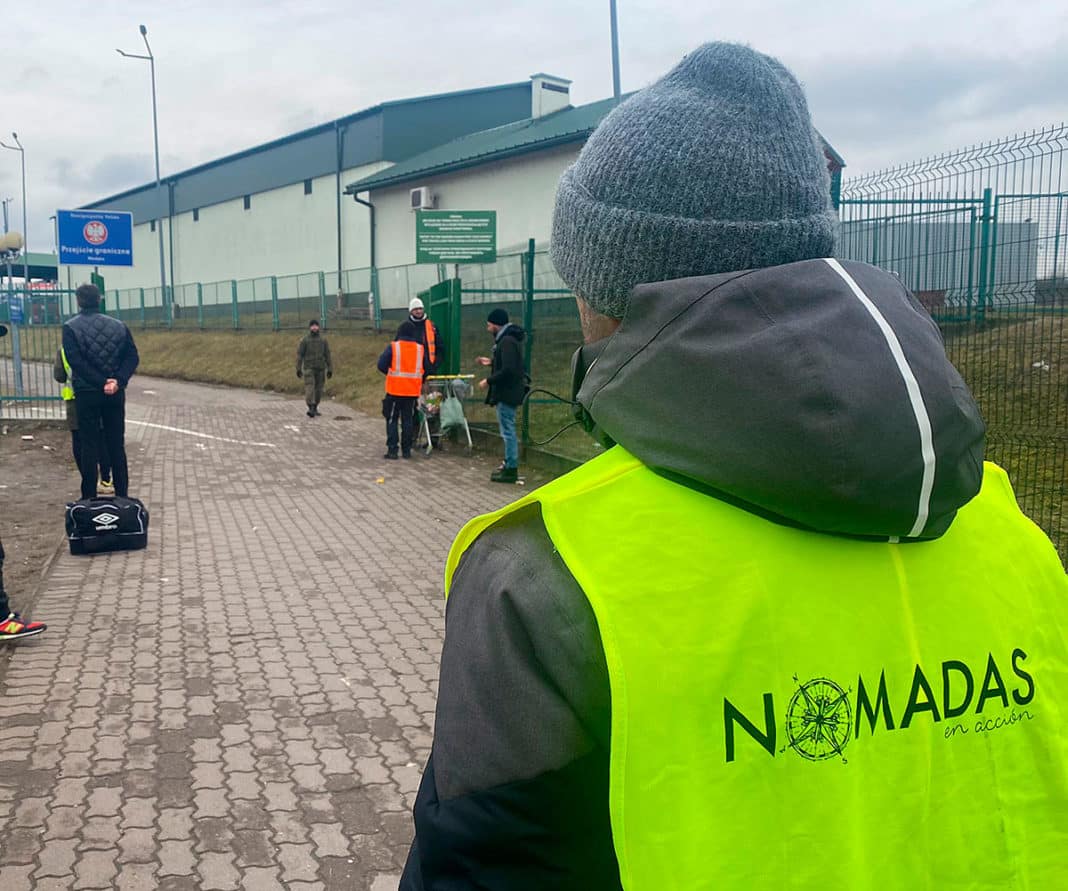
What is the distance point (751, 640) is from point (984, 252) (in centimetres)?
645

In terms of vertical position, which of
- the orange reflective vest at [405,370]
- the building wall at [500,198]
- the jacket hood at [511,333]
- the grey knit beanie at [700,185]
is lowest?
the orange reflective vest at [405,370]

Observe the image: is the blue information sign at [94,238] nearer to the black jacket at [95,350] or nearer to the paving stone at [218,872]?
the black jacket at [95,350]

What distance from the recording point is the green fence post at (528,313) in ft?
40.9

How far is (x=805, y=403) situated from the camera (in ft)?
3.35

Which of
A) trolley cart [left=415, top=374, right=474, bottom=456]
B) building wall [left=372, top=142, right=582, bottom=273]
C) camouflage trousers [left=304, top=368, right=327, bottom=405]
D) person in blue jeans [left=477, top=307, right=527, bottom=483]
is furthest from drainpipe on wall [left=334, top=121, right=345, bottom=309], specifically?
person in blue jeans [left=477, top=307, right=527, bottom=483]

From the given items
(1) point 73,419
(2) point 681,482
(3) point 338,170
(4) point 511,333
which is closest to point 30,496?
(1) point 73,419

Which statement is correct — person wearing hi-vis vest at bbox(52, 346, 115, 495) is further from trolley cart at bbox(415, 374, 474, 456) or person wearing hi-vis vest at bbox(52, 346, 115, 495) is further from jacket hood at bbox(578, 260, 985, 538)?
jacket hood at bbox(578, 260, 985, 538)

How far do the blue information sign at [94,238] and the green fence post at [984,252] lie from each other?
1644 centimetres

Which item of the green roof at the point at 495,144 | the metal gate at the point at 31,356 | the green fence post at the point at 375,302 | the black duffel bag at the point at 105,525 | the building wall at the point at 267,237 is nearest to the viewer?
the black duffel bag at the point at 105,525

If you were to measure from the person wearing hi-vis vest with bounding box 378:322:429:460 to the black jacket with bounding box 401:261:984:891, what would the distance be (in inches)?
480

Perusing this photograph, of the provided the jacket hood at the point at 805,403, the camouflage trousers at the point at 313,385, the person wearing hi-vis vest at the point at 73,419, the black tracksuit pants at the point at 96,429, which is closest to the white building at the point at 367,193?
the camouflage trousers at the point at 313,385

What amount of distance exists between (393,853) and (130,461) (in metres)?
10.9

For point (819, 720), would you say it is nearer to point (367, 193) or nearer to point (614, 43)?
point (614, 43)

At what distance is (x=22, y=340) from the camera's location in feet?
57.5
